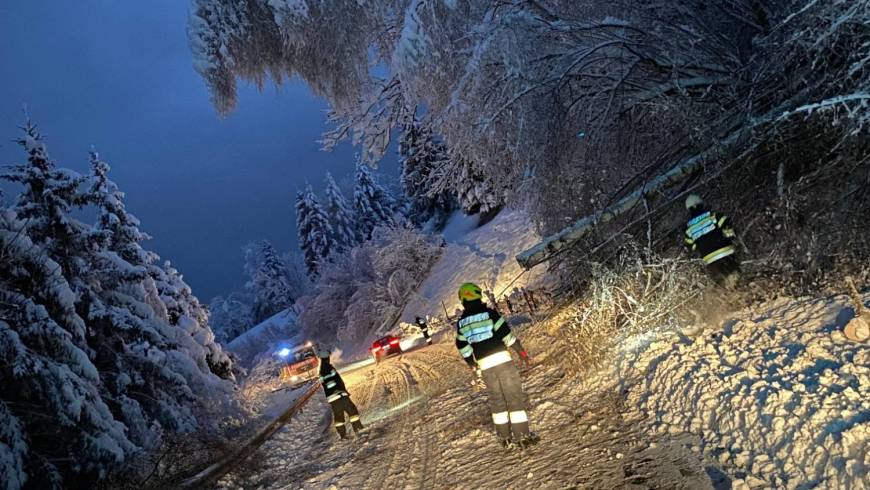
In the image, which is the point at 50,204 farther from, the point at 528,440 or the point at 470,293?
the point at 528,440

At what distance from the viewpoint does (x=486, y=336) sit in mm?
5602

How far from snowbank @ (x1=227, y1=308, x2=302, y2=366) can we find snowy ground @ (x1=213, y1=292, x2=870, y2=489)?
51198 millimetres

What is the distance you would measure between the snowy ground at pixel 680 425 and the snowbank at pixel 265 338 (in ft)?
168

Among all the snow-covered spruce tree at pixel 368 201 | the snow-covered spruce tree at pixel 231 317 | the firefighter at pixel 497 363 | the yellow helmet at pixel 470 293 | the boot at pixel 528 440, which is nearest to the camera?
the boot at pixel 528 440

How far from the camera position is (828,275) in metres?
5.08

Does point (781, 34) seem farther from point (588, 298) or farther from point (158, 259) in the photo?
point (158, 259)

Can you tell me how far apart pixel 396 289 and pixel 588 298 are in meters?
29.0

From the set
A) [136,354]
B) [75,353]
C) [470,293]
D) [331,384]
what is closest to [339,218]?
[136,354]

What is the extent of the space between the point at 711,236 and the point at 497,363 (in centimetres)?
289

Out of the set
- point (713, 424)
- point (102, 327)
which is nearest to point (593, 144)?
point (713, 424)

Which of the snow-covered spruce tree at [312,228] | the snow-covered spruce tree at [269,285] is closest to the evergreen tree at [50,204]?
the snow-covered spruce tree at [312,228]

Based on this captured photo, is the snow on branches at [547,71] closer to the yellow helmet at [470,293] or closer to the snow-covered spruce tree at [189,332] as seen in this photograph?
the yellow helmet at [470,293]

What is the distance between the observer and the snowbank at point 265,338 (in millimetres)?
56781

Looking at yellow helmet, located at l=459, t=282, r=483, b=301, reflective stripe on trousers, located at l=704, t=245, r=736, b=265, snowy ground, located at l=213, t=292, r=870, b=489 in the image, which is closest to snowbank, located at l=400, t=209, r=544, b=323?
snowy ground, located at l=213, t=292, r=870, b=489
